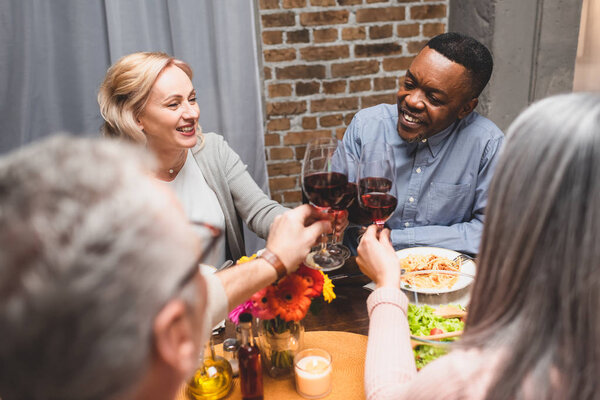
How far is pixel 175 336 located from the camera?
0.48 metres

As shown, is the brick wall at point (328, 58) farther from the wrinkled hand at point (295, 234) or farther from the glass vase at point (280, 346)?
the glass vase at point (280, 346)

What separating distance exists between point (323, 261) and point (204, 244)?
49cm

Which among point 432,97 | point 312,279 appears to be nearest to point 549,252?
point 312,279

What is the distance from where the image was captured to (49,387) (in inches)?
15.9

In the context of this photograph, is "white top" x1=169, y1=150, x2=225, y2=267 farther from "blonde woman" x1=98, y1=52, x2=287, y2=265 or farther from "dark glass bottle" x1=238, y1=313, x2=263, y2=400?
"dark glass bottle" x1=238, y1=313, x2=263, y2=400

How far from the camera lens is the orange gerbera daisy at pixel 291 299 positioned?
883 mm

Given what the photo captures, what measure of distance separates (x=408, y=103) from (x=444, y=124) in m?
0.17

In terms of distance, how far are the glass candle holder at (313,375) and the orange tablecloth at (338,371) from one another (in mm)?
19

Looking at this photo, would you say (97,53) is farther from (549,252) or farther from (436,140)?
(549,252)

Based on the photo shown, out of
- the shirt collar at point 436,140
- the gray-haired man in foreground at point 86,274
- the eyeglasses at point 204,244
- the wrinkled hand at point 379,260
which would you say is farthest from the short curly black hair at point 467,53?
the gray-haired man in foreground at point 86,274

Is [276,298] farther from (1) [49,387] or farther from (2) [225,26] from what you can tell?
(2) [225,26]

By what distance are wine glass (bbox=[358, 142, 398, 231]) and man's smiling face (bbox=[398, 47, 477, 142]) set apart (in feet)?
Result: 2.37

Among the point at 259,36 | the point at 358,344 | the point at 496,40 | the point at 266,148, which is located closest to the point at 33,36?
the point at 259,36

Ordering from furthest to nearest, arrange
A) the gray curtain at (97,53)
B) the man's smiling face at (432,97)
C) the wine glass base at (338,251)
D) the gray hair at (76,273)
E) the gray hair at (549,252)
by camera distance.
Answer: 1. the gray curtain at (97,53)
2. the man's smiling face at (432,97)
3. the wine glass base at (338,251)
4. the gray hair at (549,252)
5. the gray hair at (76,273)
